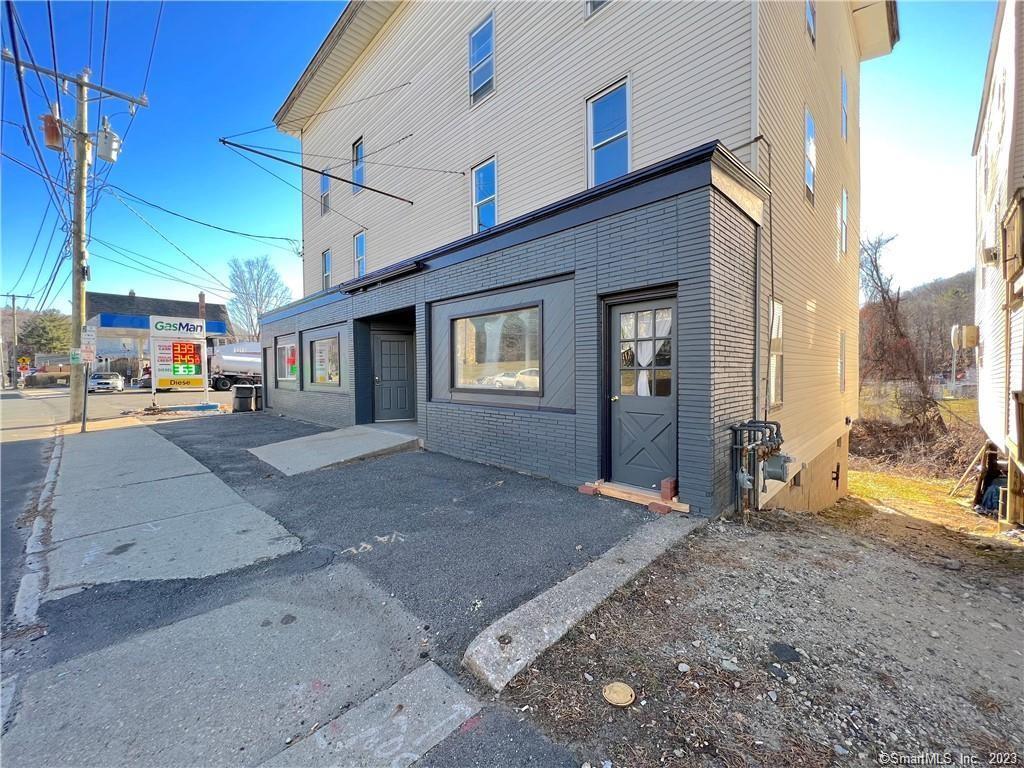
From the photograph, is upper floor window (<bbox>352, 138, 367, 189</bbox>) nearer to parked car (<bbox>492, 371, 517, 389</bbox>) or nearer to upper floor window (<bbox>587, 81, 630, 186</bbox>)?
upper floor window (<bbox>587, 81, 630, 186</bbox>)

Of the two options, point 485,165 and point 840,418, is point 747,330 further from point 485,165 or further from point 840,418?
point 840,418

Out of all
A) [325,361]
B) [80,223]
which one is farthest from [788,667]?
[80,223]

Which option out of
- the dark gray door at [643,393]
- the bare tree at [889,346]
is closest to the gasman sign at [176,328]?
the dark gray door at [643,393]

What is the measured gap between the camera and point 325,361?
12.4m

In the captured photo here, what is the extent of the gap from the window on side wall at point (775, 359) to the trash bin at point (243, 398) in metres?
16.5

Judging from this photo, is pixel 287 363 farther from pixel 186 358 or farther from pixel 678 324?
pixel 678 324

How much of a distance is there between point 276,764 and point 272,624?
3.68 ft

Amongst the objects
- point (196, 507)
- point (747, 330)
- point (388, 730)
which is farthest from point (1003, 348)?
point (196, 507)

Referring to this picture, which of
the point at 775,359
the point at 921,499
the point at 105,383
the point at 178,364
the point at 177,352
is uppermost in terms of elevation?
the point at 177,352

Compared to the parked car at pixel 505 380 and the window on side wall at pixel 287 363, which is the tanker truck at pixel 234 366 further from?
the parked car at pixel 505 380

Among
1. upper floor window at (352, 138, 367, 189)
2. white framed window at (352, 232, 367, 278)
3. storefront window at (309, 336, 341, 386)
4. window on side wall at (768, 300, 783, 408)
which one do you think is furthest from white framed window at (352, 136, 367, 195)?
window on side wall at (768, 300, 783, 408)

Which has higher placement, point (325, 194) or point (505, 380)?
point (325, 194)

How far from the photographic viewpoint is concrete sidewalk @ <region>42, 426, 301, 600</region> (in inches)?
143

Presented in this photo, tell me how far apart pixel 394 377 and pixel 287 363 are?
555 cm
